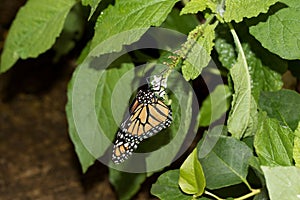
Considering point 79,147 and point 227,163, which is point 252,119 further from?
point 79,147

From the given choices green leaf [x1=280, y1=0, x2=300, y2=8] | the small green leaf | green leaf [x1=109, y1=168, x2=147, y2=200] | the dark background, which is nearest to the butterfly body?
green leaf [x1=280, y1=0, x2=300, y2=8]

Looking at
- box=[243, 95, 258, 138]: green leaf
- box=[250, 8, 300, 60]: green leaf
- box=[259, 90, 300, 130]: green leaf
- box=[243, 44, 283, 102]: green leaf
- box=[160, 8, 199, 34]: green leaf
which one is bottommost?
box=[160, 8, 199, 34]: green leaf

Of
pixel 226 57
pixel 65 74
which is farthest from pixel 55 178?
pixel 226 57

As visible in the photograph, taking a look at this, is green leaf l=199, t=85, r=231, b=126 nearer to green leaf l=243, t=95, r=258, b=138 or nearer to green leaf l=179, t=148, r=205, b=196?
green leaf l=243, t=95, r=258, b=138

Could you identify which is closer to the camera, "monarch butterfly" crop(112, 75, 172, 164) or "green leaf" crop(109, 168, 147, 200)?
"monarch butterfly" crop(112, 75, 172, 164)

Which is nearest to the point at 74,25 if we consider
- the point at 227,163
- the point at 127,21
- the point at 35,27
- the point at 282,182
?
the point at 35,27

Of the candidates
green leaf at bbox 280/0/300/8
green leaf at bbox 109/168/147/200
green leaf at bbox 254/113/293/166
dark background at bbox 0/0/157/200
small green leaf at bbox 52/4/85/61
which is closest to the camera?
green leaf at bbox 254/113/293/166

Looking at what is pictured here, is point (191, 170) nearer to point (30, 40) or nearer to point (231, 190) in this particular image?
point (231, 190)
